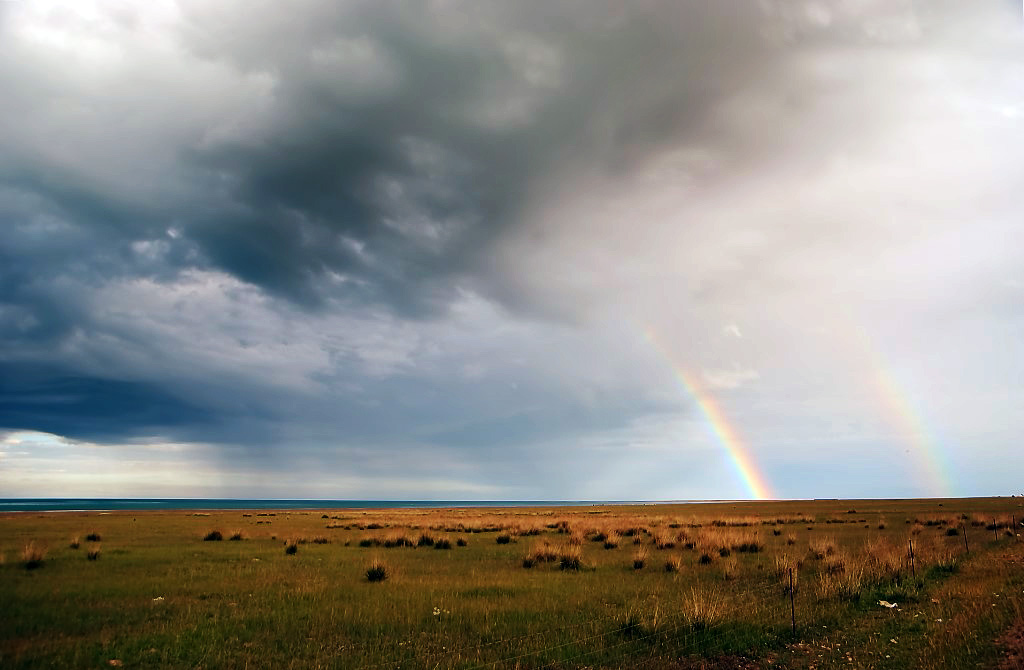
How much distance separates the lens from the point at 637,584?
62.5 feet

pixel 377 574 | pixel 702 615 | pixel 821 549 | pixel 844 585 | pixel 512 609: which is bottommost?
pixel 377 574

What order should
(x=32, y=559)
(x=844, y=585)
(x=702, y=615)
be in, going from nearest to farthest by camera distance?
(x=702, y=615)
(x=844, y=585)
(x=32, y=559)

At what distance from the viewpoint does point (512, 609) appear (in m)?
15.1

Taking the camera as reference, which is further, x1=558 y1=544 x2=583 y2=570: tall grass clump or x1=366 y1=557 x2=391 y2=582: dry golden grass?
x1=558 y1=544 x2=583 y2=570: tall grass clump

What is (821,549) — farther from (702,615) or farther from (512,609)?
(512,609)

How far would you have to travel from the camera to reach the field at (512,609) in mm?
11125

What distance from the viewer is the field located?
1112cm

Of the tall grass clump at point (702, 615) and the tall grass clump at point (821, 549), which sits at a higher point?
the tall grass clump at point (702, 615)

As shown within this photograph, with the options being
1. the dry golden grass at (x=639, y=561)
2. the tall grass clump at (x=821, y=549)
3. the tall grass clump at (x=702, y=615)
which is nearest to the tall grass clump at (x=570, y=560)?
the dry golden grass at (x=639, y=561)

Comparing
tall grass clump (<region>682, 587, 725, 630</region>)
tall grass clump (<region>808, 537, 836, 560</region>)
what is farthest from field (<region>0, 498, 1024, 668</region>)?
tall grass clump (<region>808, 537, 836, 560</region>)

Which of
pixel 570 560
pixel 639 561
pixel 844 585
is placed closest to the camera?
pixel 844 585

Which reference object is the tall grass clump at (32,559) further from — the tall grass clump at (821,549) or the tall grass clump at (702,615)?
the tall grass clump at (821,549)

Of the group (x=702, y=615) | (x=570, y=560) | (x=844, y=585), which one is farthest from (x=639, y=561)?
(x=702, y=615)

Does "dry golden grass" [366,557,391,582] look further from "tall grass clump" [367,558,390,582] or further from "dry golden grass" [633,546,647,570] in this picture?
"dry golden grass" [633,546,647,570]
